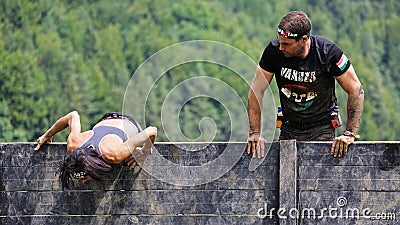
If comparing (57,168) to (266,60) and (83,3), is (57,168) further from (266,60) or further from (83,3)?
(83,3)

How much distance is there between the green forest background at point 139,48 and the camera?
65.8m

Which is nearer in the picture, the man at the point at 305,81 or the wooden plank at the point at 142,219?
the wooden plank at the point at 142,219

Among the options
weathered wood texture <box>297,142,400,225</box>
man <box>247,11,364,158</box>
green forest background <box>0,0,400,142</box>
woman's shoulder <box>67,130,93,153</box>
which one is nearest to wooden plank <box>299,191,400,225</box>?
weathered wood texture <box>297,142,400,225</box>

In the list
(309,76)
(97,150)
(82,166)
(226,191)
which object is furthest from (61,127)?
(309,76)

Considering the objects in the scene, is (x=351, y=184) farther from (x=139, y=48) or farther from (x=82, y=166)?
(x=139, y=48)

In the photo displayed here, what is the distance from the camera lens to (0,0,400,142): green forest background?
6575 centimetres

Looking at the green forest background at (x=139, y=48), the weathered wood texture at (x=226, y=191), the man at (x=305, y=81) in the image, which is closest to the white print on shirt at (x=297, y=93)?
the man at (x=305, y=81)

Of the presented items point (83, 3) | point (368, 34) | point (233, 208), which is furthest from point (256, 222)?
point (368, 34)

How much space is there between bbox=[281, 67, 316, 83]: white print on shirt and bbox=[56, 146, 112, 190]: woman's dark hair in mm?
1543

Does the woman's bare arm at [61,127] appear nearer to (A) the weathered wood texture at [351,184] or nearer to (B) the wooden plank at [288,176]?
(B) the wooden plank at [288,176]

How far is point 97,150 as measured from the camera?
7000 mm

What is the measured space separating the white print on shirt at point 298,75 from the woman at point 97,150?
111 centimetres

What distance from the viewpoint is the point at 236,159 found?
265 inches

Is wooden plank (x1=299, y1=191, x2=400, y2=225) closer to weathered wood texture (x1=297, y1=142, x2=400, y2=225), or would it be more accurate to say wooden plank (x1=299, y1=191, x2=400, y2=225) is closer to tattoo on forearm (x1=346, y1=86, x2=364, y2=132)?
weathered wood texture (x1=297, y1=142, x2=400, y2=225)
